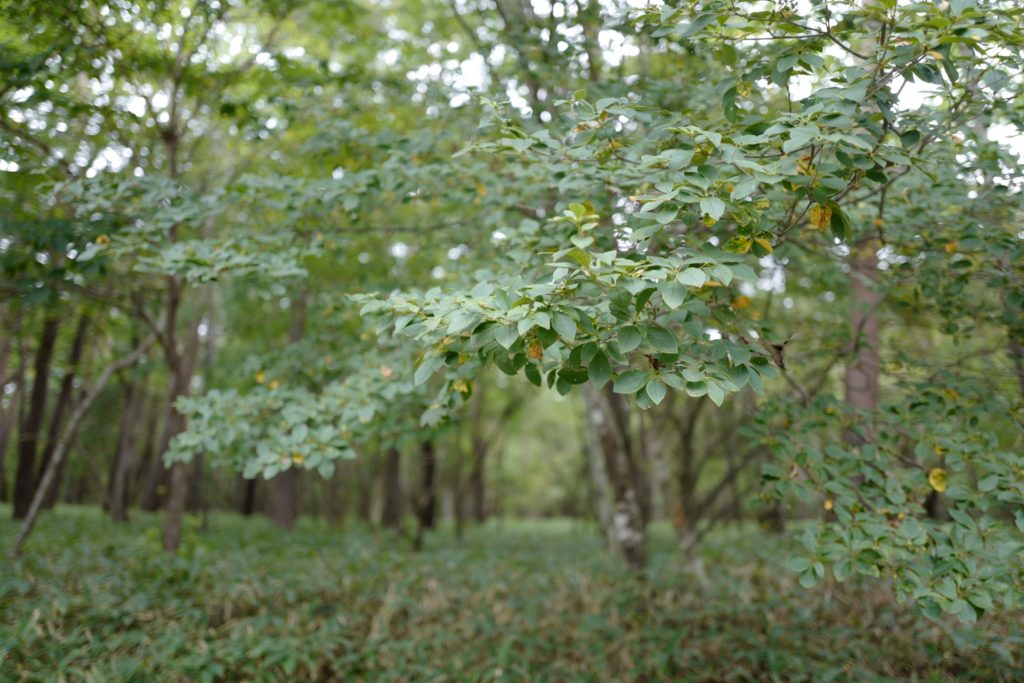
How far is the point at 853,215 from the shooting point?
4324 millimetres

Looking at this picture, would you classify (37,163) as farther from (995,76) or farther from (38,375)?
(38,375)

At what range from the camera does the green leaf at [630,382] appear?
7.91 feet

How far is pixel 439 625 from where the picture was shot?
233 inches

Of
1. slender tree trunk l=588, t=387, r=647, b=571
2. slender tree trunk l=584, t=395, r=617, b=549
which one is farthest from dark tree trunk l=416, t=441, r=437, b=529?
slender tree trunk l=588, t=387, r=647, b=571

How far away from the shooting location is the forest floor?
176 inches

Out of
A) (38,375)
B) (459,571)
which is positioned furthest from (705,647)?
(38,375)

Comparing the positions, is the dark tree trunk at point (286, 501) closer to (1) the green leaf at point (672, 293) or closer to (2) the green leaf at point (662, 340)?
(2) the green leaf at point (662, 340)

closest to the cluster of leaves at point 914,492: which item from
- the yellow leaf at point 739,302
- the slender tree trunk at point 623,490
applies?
the yellow leaf at point 739,302

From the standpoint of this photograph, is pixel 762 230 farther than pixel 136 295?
No

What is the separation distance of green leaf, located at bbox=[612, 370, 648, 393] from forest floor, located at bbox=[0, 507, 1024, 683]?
10.8 ft

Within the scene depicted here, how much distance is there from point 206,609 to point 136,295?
123 inches

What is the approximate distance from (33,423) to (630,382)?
1245cm

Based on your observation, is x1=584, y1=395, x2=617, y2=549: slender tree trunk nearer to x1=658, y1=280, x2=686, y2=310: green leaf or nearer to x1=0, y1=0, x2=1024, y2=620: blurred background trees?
x1=0, y1=0, x2=1024, y2=620: blurred background trees

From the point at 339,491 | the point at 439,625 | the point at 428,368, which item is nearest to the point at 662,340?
the point at 428,368
